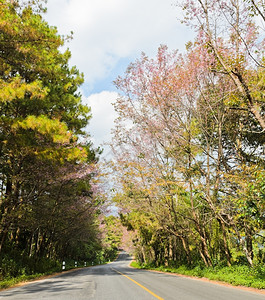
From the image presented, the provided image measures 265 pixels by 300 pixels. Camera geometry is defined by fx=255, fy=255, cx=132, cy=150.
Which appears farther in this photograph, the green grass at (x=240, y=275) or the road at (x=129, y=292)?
the green grass at (x=240, y=275)

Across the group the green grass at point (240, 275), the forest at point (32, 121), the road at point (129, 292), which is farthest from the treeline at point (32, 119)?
the green grass at point (240, 275)

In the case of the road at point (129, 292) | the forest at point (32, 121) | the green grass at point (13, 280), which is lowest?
the green grass at point (13, 280)

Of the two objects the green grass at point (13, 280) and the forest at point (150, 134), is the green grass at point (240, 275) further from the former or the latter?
the green grass at point (13, 280)

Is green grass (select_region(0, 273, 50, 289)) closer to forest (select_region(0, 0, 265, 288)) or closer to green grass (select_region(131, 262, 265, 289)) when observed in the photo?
forest (select_region(0, 0, 265, 288))

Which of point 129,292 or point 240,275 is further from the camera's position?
point 240,275

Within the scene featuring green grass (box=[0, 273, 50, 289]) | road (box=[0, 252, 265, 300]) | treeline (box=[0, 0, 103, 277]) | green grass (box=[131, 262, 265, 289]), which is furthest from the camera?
treeline (box=[0, 0, 103, 277])

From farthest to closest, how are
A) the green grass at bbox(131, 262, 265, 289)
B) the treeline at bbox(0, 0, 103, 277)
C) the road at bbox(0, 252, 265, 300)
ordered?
1. the treeline at bbox(0, 0, 103, 277)
2. the green grass at bbox(131, 262, 265, 289)
3. the road at bbox(0, 252, 265, 300)

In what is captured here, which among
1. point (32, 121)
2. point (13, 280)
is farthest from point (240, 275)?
point (32, 121)

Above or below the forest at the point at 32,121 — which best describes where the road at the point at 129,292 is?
below

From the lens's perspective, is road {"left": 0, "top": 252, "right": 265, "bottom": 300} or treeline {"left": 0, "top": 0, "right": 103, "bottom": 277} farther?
treeline {"left": 0, "top": 0, "right": 103, "bottom": 277}

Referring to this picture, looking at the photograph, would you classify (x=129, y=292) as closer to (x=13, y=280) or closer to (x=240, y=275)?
(x=240, y=275)

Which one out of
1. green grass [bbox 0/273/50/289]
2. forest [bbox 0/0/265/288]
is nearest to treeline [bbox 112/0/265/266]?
forest [bbox 0/0/265/288]

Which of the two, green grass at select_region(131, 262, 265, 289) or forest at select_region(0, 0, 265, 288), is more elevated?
forest at select_region(0, 0, 265, 288)

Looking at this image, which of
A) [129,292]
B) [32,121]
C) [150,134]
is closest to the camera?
[129,292]
